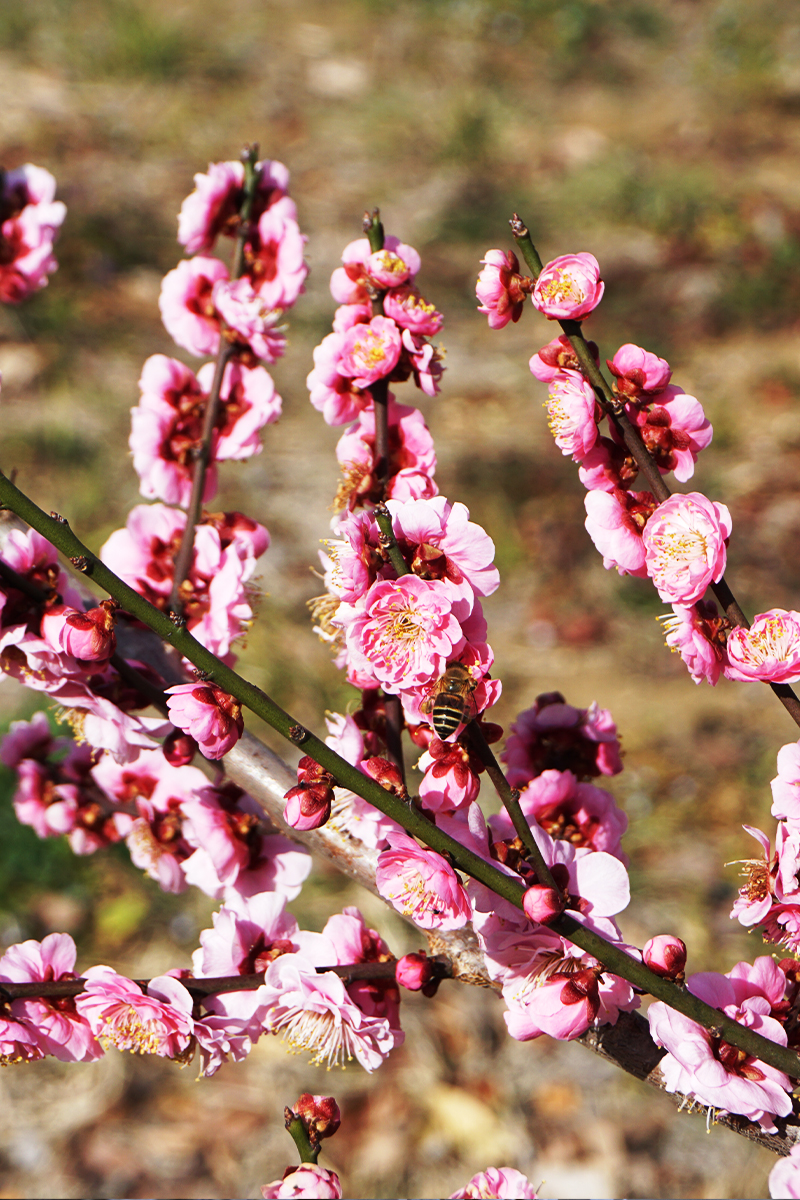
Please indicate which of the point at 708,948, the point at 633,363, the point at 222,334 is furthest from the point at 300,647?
the point at 633,363

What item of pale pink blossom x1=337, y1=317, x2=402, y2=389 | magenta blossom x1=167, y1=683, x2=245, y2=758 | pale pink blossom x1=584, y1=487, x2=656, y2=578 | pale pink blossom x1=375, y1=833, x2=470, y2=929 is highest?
pale pink blossom x1=337, y1=317, x2=402, y2=389

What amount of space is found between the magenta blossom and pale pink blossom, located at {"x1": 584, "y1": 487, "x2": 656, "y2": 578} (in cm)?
38

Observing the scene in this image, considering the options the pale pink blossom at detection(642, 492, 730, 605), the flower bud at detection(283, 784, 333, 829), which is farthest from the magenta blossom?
the pale pink blossom at detection(642, 492, 730, 605)

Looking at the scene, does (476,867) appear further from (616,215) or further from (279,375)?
(616,215)

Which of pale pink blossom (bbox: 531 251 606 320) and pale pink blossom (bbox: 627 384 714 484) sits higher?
pale pink blossom (bbox: 531 251 606 320)

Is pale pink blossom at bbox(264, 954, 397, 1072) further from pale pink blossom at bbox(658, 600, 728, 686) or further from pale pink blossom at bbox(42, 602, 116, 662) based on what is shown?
pale pink blossom at bbox(658, 600, 728, 686)

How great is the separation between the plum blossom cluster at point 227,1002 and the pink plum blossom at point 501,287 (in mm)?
649

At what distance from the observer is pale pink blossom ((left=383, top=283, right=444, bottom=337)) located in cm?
117

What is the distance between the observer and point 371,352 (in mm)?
1170

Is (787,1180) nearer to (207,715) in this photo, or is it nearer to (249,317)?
(207,715)

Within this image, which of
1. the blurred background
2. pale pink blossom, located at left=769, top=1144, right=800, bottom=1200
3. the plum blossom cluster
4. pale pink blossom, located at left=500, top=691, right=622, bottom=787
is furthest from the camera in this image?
the blurred background

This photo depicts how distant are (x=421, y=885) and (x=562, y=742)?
17.3 inches

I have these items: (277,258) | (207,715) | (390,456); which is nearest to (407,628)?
(207,715)

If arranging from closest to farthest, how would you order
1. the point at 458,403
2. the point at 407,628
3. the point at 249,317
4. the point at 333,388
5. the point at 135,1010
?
the point at 407,628
the point at 135,1010
the point at 333,388
the point at 249,317
the point at 458,403
